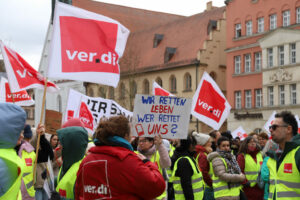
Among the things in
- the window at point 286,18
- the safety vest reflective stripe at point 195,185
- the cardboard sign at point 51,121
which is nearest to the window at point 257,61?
the window at point 286,18

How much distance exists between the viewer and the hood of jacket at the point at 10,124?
3.86 meters

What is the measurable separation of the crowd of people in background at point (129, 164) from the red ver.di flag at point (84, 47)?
0.91m

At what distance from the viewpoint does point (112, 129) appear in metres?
4.63

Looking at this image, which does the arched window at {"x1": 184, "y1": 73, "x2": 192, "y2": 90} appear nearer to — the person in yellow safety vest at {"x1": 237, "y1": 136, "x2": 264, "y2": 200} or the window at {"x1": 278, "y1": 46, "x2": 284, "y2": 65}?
→ the window at {"x1": 278, "y1": 46, "x2": 284, "y2": 65}

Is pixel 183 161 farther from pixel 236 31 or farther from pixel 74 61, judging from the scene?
pixel 236 31

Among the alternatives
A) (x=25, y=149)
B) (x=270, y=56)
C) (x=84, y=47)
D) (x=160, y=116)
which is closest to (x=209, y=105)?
(x=25, y=149)

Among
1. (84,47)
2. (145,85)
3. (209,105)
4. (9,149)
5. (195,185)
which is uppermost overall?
(145,85)

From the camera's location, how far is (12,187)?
3.97 m

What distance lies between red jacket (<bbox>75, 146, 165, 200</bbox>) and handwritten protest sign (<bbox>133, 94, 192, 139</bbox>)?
7.31 feet

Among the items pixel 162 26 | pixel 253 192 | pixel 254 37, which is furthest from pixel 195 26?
pixel 253 192

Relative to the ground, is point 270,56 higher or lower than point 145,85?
higher

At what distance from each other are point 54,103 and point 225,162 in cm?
6496

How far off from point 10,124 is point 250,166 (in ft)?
23.3

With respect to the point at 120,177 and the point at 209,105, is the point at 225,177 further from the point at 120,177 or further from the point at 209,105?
the point at 120,177
